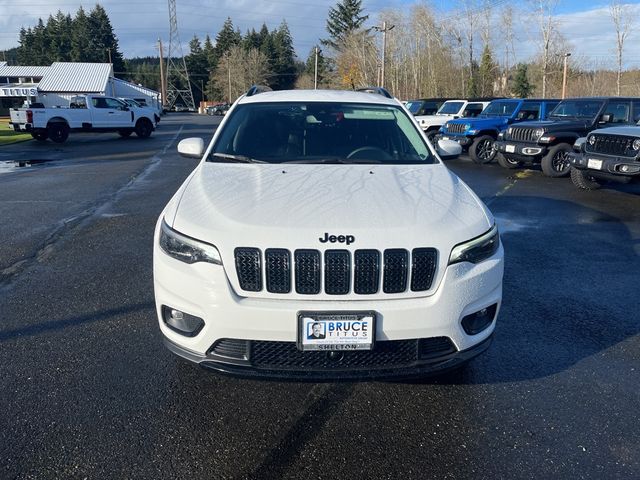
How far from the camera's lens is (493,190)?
10.6 meters

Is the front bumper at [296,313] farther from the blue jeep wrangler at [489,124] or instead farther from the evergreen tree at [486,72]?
the evergreen tree at [486,72]

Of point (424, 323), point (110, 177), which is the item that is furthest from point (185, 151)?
point (110, 177)

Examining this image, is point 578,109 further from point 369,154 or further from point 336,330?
point 336,330

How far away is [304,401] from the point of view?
3.10 meters

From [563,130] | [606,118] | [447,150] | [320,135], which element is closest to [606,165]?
[606,118]

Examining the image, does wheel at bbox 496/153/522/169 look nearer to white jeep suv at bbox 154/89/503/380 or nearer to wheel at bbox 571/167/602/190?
wheel at bbox 571/167/602/190

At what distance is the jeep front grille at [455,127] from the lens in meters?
15.3

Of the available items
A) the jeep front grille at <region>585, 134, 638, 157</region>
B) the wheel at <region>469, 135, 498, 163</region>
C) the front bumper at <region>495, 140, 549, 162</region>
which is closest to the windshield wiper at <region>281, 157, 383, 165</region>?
the jeep front grille at <region>585, 134, 638, 157</region>

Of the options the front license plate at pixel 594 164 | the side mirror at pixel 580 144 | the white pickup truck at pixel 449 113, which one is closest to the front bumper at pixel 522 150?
the side mirror at pixel 580 144

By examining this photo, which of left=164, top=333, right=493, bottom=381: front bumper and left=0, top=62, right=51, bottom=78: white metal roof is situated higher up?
left=0, top=62, right=51, bottom=78: white metal roof

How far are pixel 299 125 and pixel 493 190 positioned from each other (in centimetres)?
726

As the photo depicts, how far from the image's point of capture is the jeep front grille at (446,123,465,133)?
15.3 metres

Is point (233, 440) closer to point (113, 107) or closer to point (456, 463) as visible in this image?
point (456, 463)

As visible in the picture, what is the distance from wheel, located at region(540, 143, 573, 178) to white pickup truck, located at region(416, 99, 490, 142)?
635 cm
